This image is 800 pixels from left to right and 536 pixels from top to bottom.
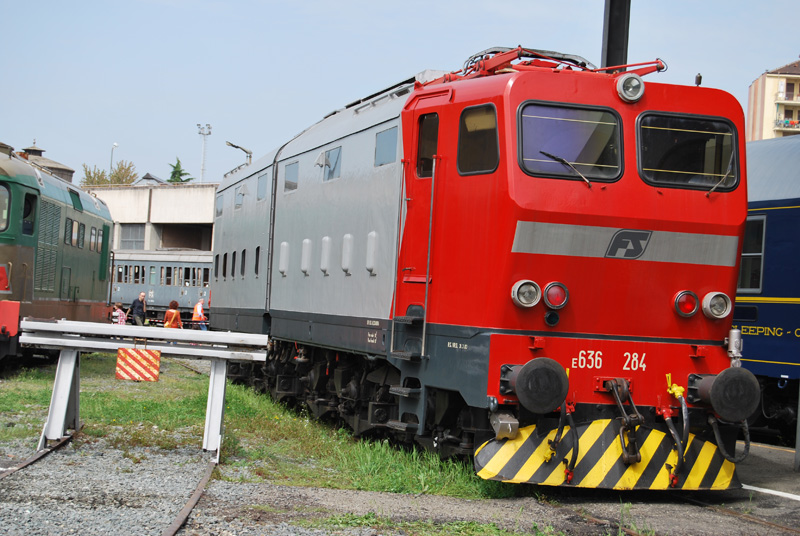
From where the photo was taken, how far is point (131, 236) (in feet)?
195

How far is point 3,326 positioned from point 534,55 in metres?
10.2

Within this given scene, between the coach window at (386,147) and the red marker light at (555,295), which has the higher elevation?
the coach window at (386,147)

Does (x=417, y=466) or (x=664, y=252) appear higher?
(x=664, y=252)

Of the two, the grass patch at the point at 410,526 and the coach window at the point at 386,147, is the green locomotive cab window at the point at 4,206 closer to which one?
the coach window at the point at 386,147

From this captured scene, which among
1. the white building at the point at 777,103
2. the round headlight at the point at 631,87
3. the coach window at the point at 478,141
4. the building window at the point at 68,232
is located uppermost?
the white building at the point at 777,103

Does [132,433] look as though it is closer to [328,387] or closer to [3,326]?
[328,387]

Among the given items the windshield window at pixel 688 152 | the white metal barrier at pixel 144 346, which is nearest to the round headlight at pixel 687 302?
the windshield window at pixel 688 152

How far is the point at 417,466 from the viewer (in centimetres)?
895

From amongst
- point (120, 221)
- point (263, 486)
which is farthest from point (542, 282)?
point (120, 221)

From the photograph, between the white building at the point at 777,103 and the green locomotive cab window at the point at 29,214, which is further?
the white building at the point at 777,103

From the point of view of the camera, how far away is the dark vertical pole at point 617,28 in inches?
516

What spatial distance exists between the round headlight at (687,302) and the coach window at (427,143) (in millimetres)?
2553

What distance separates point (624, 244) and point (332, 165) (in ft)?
14.6

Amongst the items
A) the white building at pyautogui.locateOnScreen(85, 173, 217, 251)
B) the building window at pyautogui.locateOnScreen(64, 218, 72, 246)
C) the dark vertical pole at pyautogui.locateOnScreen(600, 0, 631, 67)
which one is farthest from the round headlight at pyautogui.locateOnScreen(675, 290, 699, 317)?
the white building at pyautogui.locateOnScreen(85, 173, 217, 251)
